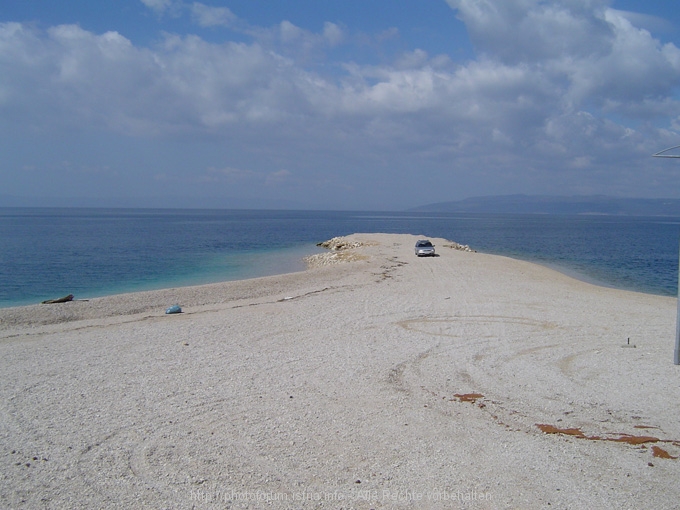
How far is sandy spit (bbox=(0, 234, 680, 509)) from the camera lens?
6504 mm

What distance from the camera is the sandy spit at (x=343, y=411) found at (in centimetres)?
650

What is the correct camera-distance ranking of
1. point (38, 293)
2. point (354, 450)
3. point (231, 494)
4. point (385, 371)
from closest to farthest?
point (231, 494) < point (354, 450) < point (385, 371) < point (38, 293)

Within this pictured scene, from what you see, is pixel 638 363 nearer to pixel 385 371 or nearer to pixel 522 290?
pixel 385 371

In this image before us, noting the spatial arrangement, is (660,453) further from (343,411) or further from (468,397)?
(343,411)

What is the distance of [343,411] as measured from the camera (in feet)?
29.8

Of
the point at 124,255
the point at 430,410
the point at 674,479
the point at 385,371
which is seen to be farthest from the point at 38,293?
the point at 674,479

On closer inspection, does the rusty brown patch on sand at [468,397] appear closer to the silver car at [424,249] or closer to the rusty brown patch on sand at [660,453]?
the rusty brown patch on sand at [660,453]

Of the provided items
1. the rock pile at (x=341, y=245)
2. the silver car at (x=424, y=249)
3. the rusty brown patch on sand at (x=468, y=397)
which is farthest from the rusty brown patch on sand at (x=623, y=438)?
the rock pile at (x=341, y=245)

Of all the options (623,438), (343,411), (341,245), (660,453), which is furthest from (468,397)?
(341,245)

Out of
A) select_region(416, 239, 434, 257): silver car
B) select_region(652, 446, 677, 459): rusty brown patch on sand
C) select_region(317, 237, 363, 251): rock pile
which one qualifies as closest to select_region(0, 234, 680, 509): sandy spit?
select_region(652, 446, 677, 459): rusty brown patch on sand

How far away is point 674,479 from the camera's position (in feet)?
21.8

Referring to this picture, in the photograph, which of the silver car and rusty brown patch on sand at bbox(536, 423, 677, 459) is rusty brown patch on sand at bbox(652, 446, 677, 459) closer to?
rusty brown patch on sand at bbox(536, 423, 677, 459)

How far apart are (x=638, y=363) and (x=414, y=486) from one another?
27.0 ft

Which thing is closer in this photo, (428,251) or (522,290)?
(522,290)
